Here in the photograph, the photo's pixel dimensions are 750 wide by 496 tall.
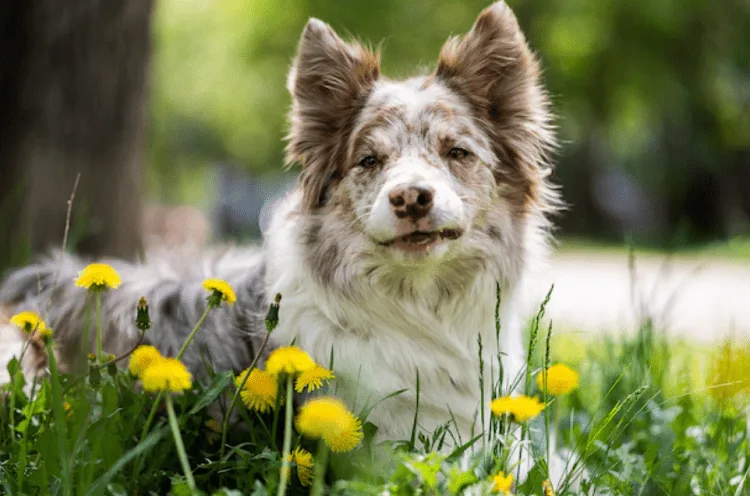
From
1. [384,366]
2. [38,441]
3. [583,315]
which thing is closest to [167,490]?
[38,441]

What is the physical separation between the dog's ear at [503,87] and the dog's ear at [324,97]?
1.16 ft

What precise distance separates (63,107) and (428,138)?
2995mm

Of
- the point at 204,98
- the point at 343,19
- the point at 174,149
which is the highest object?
the point at 343,19

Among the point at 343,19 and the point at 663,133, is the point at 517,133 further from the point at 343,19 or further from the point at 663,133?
the point at 663,133

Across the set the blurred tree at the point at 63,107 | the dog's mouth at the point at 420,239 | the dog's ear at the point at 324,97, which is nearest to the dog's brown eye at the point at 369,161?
the dog's ear at the point at 324,97

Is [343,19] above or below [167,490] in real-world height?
above

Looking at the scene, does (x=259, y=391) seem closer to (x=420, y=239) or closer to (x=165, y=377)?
(x=165, y=377)

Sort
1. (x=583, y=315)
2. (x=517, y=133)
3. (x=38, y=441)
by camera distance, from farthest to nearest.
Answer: (x=583, y=315), (x=517, y=133), (x=38, y=441)

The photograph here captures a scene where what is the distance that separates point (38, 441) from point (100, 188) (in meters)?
3.44

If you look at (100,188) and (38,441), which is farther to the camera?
(100,188)

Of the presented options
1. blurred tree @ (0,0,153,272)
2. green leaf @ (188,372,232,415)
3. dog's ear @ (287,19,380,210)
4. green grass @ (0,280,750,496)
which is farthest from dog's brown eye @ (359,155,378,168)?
blurred tree @ (0,0,153,272)

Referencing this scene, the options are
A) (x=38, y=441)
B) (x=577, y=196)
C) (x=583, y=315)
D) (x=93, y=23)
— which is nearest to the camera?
(x=38, y=441)

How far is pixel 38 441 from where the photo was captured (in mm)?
2383

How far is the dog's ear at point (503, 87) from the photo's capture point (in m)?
3.48
